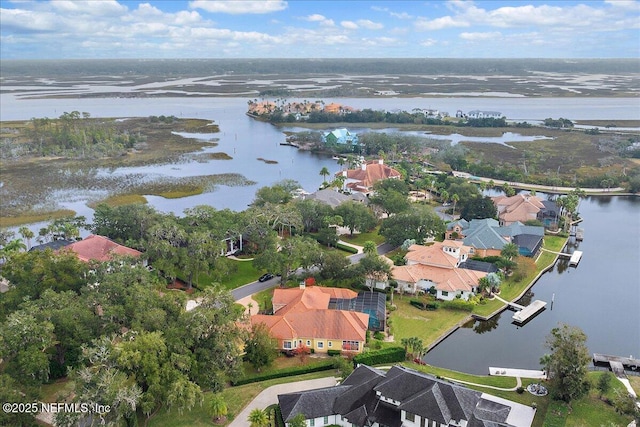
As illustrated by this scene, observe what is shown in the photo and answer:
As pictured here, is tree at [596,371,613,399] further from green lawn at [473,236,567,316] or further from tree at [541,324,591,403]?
green lawn at [473,236,567,316]

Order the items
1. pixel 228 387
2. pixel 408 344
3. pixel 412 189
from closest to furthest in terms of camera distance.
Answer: pixel 228 387 < pixel 408 344 < pixel 412 189

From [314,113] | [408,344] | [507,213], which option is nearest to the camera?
[408,344]

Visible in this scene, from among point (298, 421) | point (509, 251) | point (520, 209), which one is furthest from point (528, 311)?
point (298, 421)

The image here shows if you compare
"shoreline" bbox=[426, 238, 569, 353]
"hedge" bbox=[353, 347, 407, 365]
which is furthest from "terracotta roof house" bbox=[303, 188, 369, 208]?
"hedge" bbox=[353, 347, 407, 365]

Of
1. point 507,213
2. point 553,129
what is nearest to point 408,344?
point 507,213

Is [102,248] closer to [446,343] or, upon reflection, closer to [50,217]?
[50,217]

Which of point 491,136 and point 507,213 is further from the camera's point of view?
point 491,136

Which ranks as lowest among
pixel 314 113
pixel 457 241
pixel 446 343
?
pixel 446 343
